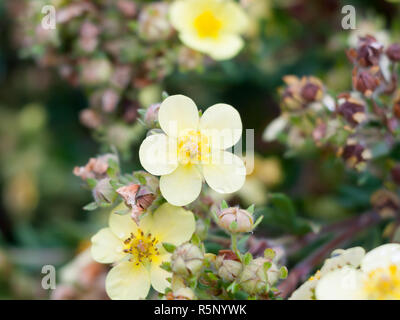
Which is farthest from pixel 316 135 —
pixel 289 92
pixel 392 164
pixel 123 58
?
pixel 123 58

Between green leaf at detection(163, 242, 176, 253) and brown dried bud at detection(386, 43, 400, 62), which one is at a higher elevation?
brown dried bud at detection(386, 43, 400, 62)

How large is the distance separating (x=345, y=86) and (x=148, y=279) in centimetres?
108

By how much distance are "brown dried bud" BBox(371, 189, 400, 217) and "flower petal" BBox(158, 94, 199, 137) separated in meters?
0.65

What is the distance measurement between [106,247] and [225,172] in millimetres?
336

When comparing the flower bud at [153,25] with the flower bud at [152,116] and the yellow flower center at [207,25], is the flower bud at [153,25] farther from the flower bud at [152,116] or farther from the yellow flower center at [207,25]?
the flower bud at [152,116]

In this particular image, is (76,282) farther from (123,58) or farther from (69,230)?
(123,58)

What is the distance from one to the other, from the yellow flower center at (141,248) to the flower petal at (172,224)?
0.07 feet

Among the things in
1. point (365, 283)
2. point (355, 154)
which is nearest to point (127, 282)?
point (365, 283)

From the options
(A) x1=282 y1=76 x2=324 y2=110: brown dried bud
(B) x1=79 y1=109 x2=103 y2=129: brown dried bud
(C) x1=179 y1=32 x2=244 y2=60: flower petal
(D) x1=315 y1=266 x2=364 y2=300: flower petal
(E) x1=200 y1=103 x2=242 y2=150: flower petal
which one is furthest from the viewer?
(B) x1=79 y1=109 x2=103 y2=129: brown dried bud

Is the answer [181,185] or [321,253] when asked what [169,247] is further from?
[321,253]

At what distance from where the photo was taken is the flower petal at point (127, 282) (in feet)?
4.07

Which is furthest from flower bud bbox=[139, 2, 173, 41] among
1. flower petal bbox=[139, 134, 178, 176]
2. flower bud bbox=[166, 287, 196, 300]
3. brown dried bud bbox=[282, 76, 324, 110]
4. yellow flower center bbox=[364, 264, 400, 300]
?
yellow flower center bbox=[364, 264, 400, 300]

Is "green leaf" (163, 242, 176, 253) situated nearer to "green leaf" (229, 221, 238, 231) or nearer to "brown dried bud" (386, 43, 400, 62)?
"green leaf" (229, 221, 238, 231)

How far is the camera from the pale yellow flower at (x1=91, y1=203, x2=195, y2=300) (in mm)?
1234
